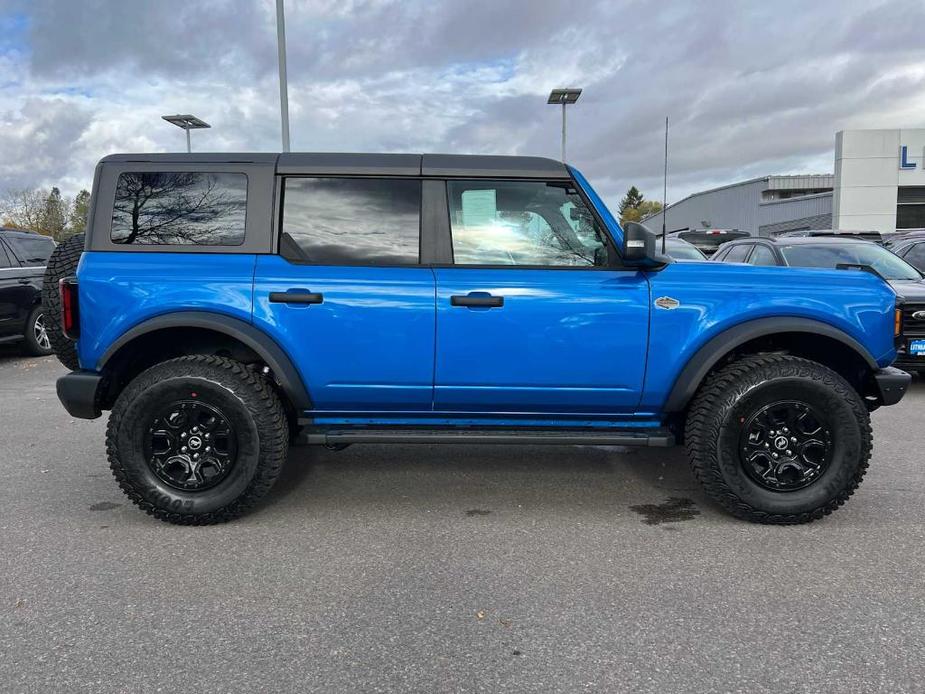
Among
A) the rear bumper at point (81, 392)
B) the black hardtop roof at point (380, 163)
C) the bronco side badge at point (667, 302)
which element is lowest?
the rear bumper at point (81, 392)

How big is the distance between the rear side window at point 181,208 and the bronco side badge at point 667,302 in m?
2.22

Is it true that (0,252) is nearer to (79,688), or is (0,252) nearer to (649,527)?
(79,688)

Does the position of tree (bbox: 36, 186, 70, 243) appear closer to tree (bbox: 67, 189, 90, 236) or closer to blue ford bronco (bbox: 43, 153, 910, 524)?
tree (bbox: 67, 189, 90, 236)

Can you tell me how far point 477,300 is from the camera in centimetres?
339

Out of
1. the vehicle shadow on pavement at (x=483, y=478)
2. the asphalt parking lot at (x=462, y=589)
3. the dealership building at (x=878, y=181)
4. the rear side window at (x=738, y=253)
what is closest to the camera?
the asphalt parking lot at (x=462, y=589)

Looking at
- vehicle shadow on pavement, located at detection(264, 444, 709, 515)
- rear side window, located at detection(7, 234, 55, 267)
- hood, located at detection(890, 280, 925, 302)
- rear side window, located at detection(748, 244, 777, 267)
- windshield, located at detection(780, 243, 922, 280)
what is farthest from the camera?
rear side window, located at detection(7, 234, 55, 267)

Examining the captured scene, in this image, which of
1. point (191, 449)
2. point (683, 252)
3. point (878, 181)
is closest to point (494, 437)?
point (191, 449)

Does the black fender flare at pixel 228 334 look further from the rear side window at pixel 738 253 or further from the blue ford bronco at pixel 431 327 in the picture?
the rear side window at pixel 738 253

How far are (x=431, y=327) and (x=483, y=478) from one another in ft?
4.38

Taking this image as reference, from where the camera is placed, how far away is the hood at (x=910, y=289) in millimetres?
6375

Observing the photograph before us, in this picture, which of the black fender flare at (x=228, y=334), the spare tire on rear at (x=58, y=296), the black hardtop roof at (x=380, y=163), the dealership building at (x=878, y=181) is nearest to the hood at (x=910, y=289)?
the black hardtop roof at (x=380, y=163)

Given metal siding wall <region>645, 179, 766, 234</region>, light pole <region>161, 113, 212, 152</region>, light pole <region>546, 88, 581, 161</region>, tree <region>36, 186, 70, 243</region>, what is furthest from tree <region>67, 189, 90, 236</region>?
metal siding wall <region>645, 179, 766, 234</region>

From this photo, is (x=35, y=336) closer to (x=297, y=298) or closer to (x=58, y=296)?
(x=58, y=296)

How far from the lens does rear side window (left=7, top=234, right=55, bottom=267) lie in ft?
30.2
